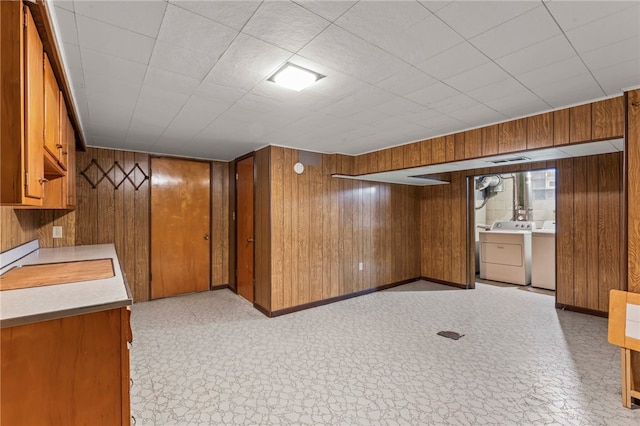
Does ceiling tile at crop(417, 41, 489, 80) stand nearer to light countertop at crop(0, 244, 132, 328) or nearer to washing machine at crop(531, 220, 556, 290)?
light countertop at crop(0, 244, 132, 328)

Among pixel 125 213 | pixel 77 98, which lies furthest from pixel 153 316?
pixel 77 98

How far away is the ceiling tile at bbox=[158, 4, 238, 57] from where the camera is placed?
1407 mm

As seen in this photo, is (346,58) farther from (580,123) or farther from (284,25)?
(580,123)

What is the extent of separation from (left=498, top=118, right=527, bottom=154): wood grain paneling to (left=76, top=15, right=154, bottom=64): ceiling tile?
3.01 meters

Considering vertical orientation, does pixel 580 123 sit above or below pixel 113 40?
below

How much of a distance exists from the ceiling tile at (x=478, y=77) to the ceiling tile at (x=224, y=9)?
139 cm

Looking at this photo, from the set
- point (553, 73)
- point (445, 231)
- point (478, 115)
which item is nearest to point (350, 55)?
point (553, 73)

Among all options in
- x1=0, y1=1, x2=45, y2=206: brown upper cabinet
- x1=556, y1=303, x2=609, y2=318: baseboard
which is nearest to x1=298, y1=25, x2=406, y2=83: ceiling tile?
x1=0, y1=1, x2=45, y2=206: brown upper cabinet

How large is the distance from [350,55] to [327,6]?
440 millimetres

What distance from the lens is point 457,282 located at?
549 centimetres

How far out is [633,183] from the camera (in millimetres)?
2170

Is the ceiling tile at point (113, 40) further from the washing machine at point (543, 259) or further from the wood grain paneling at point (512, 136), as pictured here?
the washing machine at point (543, 259)

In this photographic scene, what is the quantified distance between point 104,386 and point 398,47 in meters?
2.30

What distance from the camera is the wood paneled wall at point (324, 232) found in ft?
13.1
